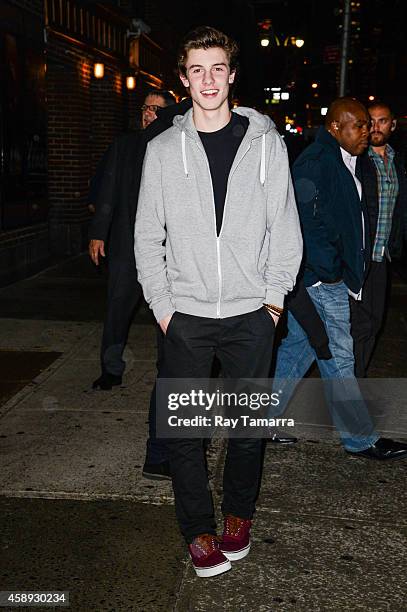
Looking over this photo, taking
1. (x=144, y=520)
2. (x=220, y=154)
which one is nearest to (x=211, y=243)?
(x=220, y=154)

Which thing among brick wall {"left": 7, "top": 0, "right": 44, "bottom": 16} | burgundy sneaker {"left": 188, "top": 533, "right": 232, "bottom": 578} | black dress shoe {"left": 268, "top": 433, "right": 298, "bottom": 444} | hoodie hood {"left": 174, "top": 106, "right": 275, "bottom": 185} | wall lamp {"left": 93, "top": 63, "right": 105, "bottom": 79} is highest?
brick wall {"left": 7, "top": 0, "right": 44, "bottom": 16}

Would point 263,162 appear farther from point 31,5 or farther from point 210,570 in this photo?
point 31,5

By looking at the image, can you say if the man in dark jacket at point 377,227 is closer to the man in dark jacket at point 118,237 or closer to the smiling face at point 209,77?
the man in dark jacket at point 118,237

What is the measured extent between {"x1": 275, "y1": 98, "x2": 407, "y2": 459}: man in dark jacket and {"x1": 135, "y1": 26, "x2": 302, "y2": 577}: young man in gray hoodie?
105cm

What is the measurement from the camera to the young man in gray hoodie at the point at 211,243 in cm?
313

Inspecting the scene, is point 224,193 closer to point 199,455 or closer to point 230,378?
point 230,378

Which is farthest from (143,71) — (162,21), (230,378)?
(230,378)

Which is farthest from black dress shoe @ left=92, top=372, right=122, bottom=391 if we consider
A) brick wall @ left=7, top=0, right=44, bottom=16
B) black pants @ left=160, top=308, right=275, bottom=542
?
brick wall @ left=7, top=0, right=44, bottom=16

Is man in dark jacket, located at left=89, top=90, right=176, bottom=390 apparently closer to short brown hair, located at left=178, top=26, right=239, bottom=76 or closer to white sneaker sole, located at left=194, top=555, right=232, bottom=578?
short brown hair, located at left=178, top=26, right=239, bottom=76

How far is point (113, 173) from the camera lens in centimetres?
509

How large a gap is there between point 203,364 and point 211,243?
51cm

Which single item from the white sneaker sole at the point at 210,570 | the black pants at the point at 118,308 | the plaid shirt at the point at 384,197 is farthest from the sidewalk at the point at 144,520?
the plaid shirt at the point at 384,197

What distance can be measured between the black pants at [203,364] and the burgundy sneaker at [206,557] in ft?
0.11

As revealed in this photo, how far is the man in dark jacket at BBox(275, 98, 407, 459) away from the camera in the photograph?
4297 millimetres
